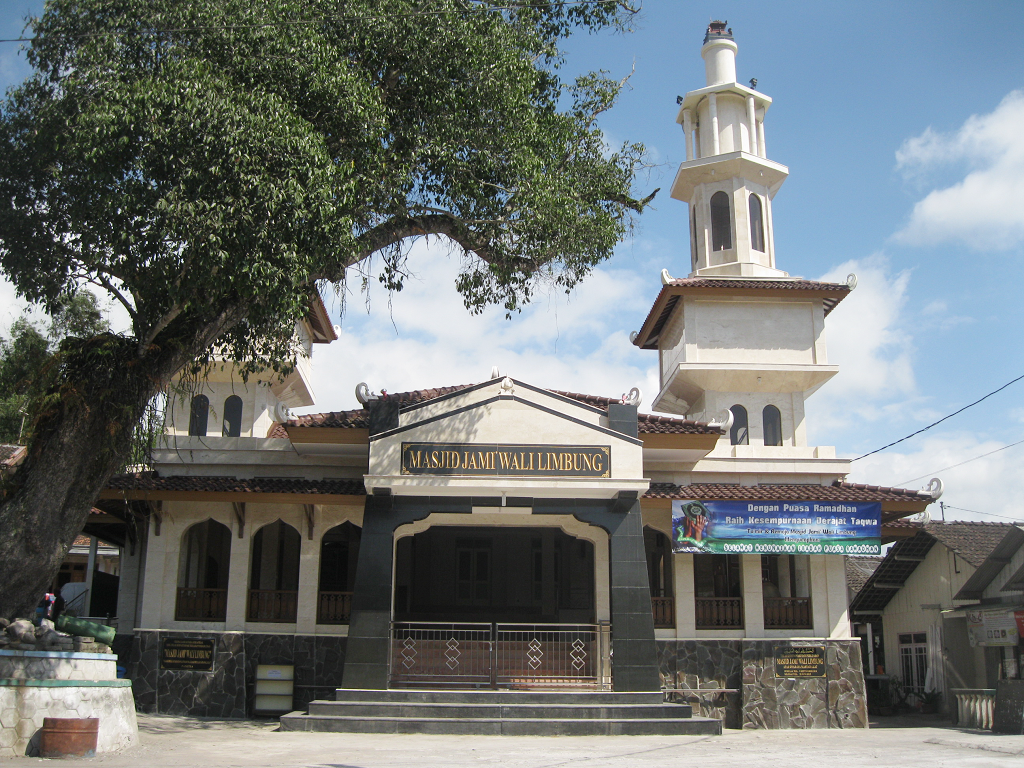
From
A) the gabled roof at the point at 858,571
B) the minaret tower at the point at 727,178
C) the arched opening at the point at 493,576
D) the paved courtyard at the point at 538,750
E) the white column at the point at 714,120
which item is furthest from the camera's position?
the gabled roof at the point at 858,571

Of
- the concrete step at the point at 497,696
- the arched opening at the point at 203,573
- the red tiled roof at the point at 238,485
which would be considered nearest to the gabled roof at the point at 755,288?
the red tiled roof at the point at 238,485

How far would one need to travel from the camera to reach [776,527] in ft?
54.7

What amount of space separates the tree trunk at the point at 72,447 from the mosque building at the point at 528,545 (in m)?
3.54

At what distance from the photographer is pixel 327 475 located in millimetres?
18000

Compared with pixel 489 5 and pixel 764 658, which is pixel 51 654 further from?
pixel 764 658

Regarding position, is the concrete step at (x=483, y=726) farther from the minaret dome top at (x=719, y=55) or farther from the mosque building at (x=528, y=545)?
Result: the minaret dome top at (x=719, y=55)

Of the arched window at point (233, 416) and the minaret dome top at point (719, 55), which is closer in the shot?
the arched window at point (233, 416)

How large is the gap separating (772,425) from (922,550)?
660 cm

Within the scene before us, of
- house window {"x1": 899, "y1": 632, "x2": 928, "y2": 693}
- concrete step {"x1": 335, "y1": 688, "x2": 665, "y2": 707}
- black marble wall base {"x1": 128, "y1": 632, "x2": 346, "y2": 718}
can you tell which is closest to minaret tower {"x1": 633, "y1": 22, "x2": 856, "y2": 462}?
concrete step {"x1": 335, "y1": 688, "x2": 665, "y2": 707}

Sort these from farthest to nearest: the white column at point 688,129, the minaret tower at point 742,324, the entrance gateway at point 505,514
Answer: the white column at point 688,129 < the minaret tower at point 742,324 < the entrance gateway at point 505,514

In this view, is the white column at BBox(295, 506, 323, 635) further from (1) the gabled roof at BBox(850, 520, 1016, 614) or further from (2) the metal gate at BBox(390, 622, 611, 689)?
(1) the gabled roof at BBox(850, 520, 1016, 614)

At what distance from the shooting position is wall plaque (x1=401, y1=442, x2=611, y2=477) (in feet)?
49.7

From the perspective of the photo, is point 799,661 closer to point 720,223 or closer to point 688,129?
point 720,223

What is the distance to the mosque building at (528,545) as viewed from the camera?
1513 centimetres
